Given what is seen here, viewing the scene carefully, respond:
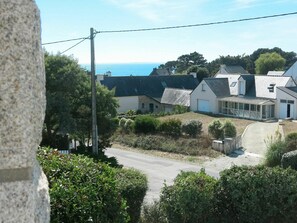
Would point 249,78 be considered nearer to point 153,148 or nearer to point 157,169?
point 153,148

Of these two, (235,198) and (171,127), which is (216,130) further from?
(235,198)

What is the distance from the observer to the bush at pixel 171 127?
32969mm

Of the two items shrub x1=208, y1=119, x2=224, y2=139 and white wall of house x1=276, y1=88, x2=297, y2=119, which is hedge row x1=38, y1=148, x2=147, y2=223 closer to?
shrub x1=208, y1=119, x2=224, y2=139

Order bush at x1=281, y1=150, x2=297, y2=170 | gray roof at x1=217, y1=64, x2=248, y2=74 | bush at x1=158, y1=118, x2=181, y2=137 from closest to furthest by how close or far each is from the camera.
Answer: bush at x1=281, y1=150, x2=297, y2=170 → bush at x1=158, y1=118, x2=181, y2=137 → gray roof at x1=217, y1=64, x2=248, y2=74

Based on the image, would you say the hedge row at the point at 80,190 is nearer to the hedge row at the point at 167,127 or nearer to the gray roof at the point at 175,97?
the hedge row at the point at 167,127

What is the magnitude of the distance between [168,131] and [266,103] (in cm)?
1470

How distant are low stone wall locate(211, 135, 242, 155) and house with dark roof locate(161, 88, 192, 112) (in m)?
20.8

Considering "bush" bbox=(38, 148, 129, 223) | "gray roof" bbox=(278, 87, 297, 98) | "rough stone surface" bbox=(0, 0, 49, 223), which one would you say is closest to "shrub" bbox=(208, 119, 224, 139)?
"gray roof" bbox=(278, 87, 297, 98)

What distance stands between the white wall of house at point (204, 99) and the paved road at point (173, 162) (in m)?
14.0

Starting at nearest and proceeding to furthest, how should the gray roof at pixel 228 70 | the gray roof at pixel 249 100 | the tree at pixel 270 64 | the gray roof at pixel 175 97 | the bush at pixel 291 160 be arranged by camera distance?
the bush at pixel 291 160
the gray roof at pixel 249 100
the gray roof at pixel 175 97
the gray roof at pixel 228 70
the tree at pixel 270 64

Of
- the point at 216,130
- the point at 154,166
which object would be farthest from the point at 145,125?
the point at 154,166

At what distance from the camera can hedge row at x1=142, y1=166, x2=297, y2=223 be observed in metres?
9.27

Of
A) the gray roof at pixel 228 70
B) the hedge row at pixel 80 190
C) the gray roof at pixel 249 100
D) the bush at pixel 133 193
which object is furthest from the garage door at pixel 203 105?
the hedge row at pixel 80 190

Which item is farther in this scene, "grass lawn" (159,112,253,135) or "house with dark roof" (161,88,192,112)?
"house with dark roof" (161,88,192,112)
